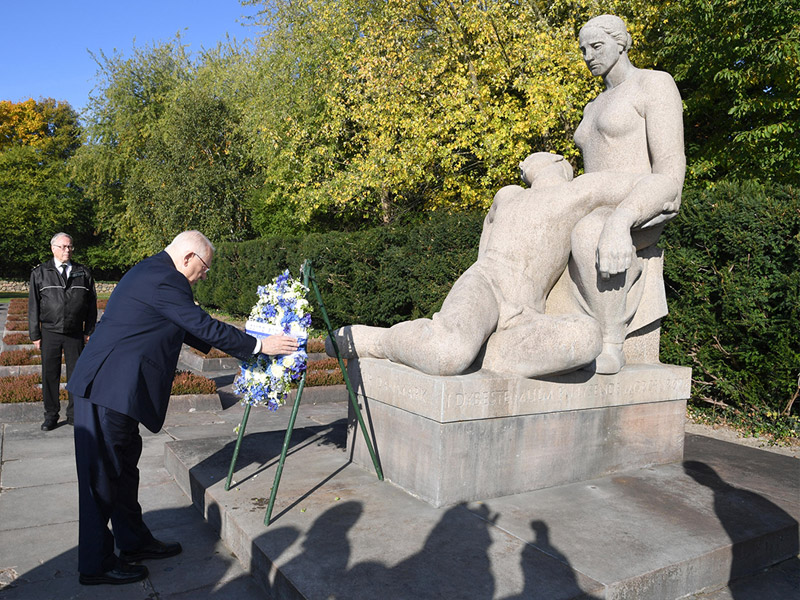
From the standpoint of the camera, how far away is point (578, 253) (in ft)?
14.8

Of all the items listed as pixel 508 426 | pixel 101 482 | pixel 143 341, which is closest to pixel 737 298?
pixel 508 426

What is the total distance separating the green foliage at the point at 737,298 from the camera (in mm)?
6301

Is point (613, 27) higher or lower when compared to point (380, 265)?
higher

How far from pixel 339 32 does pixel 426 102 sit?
5.78 m

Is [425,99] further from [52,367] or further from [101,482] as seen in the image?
[101,482]

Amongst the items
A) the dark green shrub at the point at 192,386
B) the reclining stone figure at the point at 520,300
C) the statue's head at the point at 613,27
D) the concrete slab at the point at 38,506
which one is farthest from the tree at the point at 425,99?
the concrete slab at the point at 38,506

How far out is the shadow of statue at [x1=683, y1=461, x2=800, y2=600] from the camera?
11.1 ft

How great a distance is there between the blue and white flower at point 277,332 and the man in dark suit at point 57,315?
3657 mm

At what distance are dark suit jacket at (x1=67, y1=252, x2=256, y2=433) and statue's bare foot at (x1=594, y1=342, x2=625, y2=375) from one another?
2.41m

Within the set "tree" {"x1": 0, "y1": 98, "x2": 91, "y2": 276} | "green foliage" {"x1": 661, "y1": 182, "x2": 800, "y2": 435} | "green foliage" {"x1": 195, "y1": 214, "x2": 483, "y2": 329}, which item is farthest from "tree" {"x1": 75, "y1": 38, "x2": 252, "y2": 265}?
"green foliage" {"x1": 661, "y1": 182, "x2": 800, "y2": 435}

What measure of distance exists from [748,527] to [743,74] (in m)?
10.9

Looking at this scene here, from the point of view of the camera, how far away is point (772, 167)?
12.1m

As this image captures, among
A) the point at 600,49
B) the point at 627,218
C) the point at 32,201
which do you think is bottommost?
the point at 627,218

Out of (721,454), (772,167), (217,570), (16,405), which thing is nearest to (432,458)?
(217,570)
